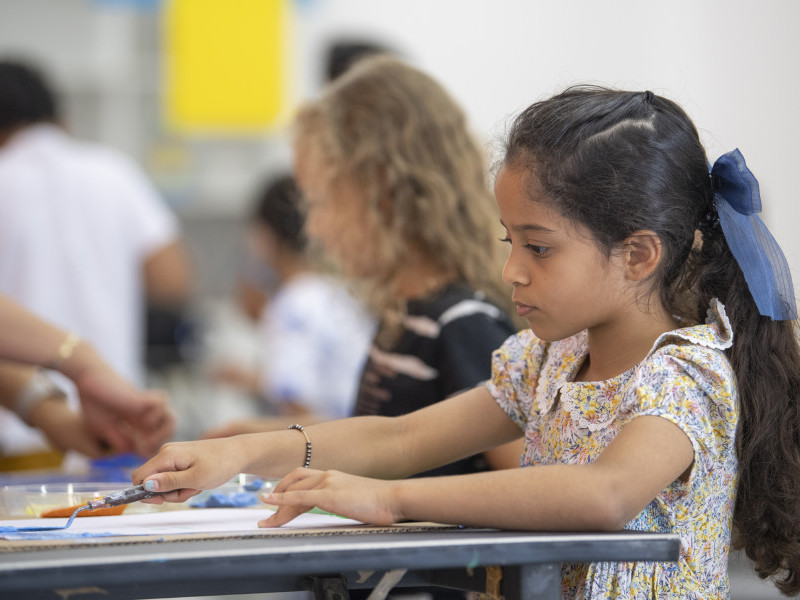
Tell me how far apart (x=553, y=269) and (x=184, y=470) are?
0.44m

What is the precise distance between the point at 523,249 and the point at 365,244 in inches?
28.5

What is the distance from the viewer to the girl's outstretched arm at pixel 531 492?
3.20ft

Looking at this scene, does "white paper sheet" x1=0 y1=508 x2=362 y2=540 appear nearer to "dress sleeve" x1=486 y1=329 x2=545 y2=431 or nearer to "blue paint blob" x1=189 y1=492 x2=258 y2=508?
"blue paint blob" x1=189 y1=492 x2=258 y2=508

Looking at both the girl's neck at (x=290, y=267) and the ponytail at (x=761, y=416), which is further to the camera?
the girl's neck at (x=290, y=267)

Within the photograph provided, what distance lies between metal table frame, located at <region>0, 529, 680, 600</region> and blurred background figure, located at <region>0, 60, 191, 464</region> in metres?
2.02

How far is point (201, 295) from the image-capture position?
7.62 m

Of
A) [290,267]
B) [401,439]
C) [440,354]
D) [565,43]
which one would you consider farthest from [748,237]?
[565,43]

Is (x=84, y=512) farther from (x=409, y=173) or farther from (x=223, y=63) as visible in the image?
(x=223, y=63)

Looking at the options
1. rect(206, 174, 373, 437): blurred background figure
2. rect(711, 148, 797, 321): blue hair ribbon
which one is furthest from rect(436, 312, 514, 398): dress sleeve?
rect(206, 174, 373, 437): blurred background figure

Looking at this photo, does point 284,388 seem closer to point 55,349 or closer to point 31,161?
point 31,161

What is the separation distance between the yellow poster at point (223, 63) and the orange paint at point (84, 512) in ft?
20.1

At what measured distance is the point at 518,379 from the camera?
4.39 feet

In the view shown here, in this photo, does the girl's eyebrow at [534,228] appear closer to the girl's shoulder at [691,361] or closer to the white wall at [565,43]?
the girl's shoulder at [691,361]

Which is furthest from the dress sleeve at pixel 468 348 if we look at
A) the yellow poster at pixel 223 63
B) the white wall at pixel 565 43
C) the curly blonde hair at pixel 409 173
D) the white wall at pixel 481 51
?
the yellow poster at pixel 223 63
